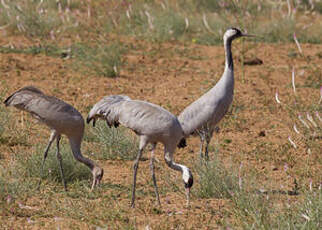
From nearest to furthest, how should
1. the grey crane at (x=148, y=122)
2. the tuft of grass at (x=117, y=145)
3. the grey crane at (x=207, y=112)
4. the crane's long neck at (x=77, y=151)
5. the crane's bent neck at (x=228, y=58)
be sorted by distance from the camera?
the grey crane at (x=148, y=122)
the crane's long neck at (x=77, y=151)
the grey crane at (x=207, y=112)
the crane's bent neck at (x=228, y=58)
the tuft of grass at (x=117, y=145)

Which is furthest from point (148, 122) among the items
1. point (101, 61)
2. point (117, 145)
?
point (101, 61)

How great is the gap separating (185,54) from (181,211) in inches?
273

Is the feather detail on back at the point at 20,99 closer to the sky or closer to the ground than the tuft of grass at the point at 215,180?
closer to the sky

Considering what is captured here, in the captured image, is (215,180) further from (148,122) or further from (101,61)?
(101,61)

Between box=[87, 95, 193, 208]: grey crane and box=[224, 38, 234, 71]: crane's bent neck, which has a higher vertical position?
box=[224, 38, 234, 71]: crane's bent neck

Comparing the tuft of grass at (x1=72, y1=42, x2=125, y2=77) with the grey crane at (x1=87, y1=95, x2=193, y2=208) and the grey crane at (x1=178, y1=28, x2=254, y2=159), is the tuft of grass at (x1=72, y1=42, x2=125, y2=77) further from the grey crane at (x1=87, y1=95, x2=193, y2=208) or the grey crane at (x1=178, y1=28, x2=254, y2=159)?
the grey crane at (x1=87, y1=95, x2=193, y2=208)

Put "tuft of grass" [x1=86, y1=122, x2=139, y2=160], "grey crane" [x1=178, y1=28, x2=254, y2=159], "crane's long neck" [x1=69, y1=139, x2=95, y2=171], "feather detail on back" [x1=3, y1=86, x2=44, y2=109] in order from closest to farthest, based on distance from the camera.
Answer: "crane's long neck" [x1=69, y1=139, x2=95, y2=171]
"feather detail on back" [x1=3, y1=86, x2=44, y2=109]
"grey crane" [x1=178, y1=28, x2=254, y2=159]
"tuft of grass" [x1=86, y1=122, x2=139, y2=160]

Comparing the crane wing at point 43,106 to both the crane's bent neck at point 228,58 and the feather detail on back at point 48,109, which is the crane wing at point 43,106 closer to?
the feather detail on back at point 48,109

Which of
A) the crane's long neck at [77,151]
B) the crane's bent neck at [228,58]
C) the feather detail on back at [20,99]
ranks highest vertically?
the crane's bent neck at [228,58]

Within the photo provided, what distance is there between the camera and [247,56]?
471 inches

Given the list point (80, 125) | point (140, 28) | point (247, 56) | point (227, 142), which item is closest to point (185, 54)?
point (247, 56)

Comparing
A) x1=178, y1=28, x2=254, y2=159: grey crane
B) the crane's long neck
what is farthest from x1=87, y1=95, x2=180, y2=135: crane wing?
x1=178, y1=28, x2=254, y2=159: grey crane

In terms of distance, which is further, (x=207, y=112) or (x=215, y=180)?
(x=207, y=112)

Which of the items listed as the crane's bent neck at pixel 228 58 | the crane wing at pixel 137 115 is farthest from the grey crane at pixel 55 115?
the crane's bent neck at pixel 228 58
